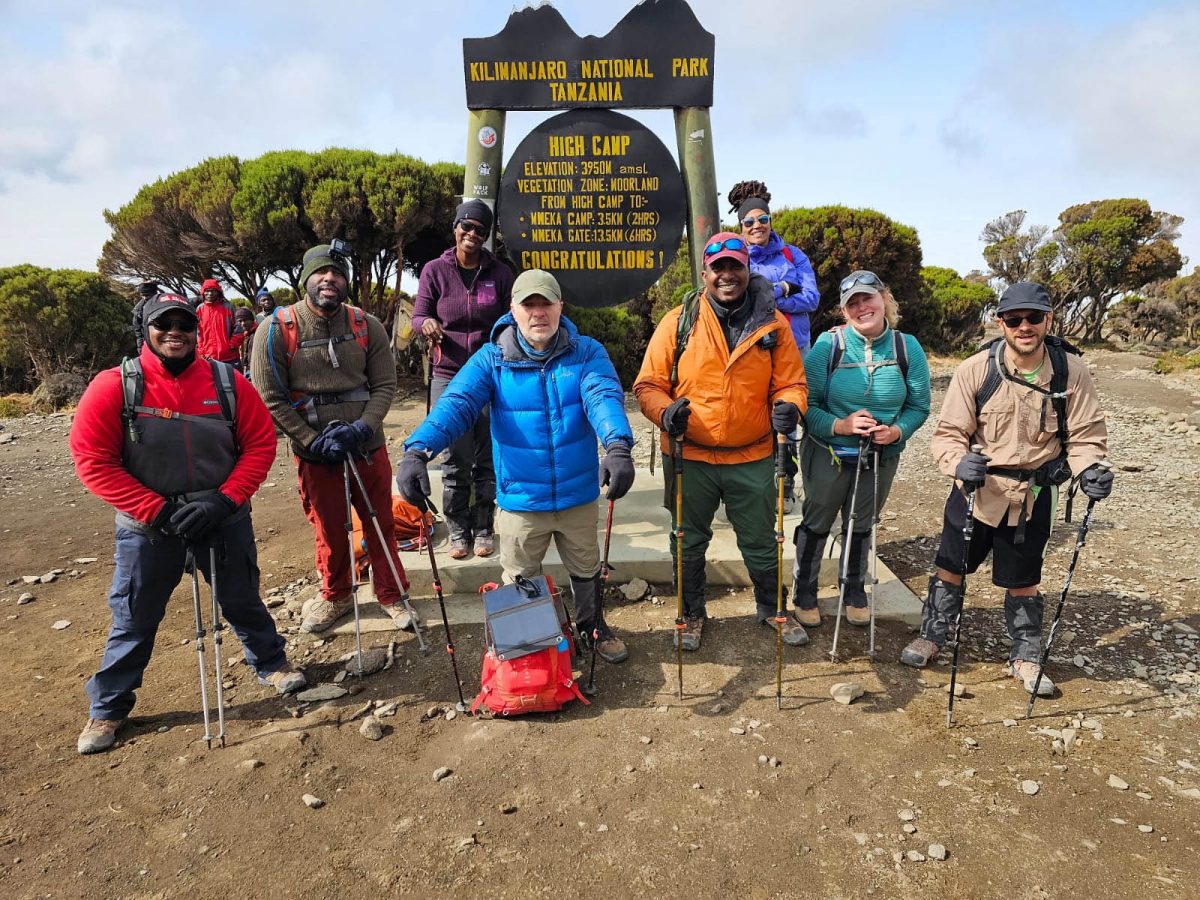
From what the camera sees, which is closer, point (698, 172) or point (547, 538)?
point (547, 538)

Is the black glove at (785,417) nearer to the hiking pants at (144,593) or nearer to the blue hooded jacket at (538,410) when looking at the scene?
the blue hooded jacket at (538,410)

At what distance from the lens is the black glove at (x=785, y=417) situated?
400cm

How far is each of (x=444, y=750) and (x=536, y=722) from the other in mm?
543

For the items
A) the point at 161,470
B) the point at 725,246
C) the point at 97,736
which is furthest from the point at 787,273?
the point at 97,736

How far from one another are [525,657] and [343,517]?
1900 millimetres

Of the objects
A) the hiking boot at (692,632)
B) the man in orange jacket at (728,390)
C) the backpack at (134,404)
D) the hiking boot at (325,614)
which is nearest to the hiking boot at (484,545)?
the hiking boot at (325,614)

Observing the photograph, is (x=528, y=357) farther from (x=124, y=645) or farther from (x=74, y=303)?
(x=74, y=303)

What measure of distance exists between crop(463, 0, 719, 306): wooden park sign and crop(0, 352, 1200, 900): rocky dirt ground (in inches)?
123

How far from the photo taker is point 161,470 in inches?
146

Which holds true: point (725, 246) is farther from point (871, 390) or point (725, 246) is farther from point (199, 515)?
point (199, 515)

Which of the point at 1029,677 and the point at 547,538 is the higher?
the point at 547,538

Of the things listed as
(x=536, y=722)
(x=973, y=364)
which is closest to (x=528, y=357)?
(x=536, y=722)

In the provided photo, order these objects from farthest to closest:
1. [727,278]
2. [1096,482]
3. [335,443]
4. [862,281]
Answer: [335,443] → [862,281] → [727,278] → [1096,482]

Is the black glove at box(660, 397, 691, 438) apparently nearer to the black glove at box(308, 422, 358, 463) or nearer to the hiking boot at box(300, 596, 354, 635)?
the black glove at box(308, 422, 358, 463)
